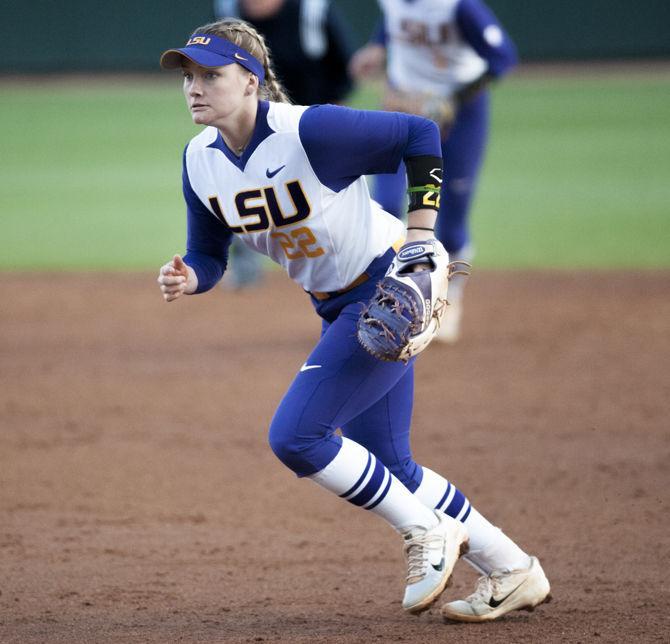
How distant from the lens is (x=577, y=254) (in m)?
9.93

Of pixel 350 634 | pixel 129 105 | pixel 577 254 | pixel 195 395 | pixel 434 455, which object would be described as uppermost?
pixel 350 634

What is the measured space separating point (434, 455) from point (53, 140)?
13388 millimetres

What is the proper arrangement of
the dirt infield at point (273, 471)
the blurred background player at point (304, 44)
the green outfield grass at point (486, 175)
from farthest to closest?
1. the green outfield grass at point (486, 175)
2. the blurred background player at point (304, 44)
3. the dirt infield at point (273, 471)

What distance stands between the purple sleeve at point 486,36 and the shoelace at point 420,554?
4125 mm

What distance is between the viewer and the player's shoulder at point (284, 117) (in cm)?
323

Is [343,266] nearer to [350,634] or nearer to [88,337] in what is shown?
[350,634]

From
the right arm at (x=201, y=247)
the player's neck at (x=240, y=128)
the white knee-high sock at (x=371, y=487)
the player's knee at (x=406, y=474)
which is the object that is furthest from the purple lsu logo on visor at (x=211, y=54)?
the player's knee at (x=406, y=474)

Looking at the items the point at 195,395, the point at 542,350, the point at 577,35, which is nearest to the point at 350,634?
the point at 195,395

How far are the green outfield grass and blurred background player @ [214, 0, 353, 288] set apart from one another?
227 cm

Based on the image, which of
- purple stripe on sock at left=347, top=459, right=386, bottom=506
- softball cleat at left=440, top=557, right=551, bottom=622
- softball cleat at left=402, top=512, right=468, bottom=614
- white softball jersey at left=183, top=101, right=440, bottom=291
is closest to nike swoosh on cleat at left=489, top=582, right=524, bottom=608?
softball cleat at left=440, top=557, right=551, bottom=622

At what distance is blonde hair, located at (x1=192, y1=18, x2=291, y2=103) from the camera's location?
3.28m

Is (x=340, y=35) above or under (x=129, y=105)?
above

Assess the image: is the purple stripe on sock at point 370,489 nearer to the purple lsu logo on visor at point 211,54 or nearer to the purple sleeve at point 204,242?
the purple sleeve at point 204,242

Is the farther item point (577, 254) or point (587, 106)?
point (587, 106)
